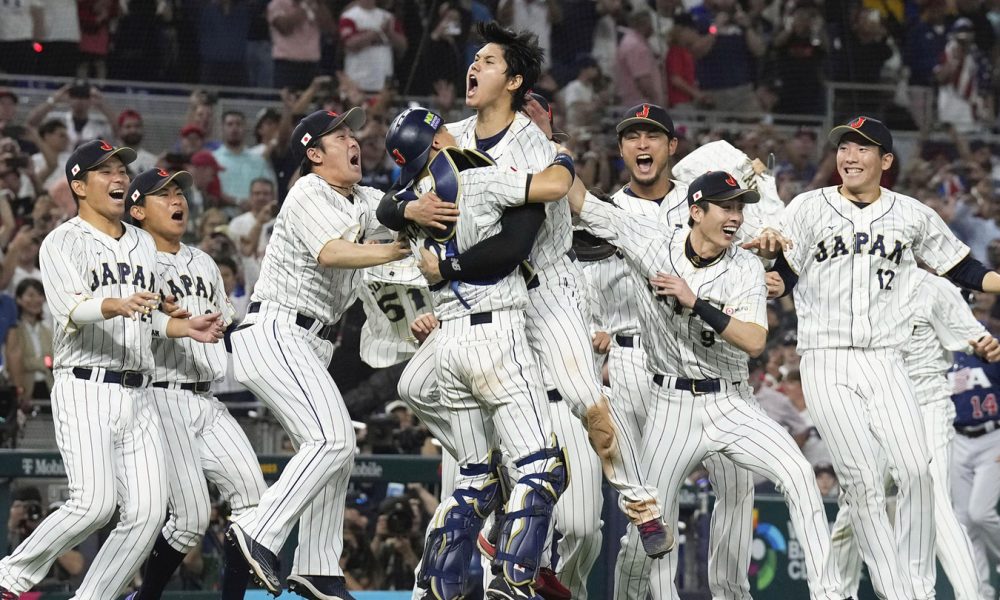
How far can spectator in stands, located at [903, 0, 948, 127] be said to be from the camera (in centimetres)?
1552

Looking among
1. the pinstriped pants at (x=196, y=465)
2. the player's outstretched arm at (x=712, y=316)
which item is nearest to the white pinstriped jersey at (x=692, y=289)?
the player's outstretched arm at (x=712, y=316)

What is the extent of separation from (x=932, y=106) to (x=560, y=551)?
1024cm

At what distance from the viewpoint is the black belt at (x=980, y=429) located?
9930 millimetres

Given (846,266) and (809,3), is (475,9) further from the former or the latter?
(846,266)

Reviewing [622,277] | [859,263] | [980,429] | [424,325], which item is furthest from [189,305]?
[980,429]

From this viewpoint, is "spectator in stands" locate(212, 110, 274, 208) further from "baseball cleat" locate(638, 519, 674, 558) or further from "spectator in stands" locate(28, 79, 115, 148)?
"baseball cleat" locate(638, 519, 674, 558)

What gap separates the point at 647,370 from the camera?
6.90 metres

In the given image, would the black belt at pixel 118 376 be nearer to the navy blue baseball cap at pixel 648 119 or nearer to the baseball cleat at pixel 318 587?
the baseball cleat at pixel 318 587

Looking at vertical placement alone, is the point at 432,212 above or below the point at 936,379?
above

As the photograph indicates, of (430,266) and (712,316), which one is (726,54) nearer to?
(712,316)

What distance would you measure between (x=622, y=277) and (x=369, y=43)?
638cm

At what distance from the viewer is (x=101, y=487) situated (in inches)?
244

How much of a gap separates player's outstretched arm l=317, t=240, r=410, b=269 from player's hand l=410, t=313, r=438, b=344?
0.66 m

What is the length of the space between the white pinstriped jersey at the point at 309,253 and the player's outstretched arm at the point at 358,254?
5.1 inches
